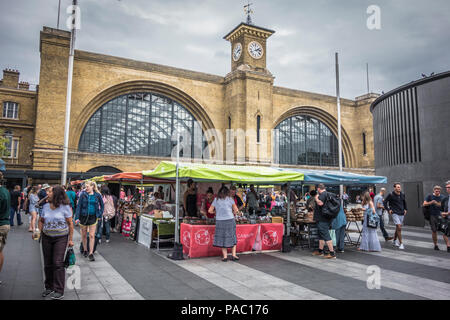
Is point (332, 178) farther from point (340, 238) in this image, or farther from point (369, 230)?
point (369, 230)

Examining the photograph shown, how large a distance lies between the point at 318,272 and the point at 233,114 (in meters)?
28.3

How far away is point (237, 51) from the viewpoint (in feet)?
119

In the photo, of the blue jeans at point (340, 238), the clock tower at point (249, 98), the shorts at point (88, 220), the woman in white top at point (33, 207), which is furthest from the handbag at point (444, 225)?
the clock tower at point (249, 98)

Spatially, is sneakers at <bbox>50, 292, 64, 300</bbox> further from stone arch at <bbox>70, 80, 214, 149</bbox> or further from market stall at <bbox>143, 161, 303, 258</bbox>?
stone arch at <bbox>70, 80, 214, 149</bbox>

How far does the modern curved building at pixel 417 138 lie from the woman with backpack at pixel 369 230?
6.88m

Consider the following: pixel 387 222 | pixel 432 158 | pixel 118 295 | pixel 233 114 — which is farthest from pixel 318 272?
pixel 233 114

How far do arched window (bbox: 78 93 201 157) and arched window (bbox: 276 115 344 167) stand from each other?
38.9 feet

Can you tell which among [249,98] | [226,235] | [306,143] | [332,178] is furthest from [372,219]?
[306,143]

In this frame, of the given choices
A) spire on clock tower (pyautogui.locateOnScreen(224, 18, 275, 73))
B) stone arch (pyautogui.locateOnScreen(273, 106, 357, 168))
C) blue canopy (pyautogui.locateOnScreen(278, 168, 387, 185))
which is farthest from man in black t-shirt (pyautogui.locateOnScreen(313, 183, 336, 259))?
stone arch (pyautogui.locateOnScreen(273, 106, 357, 168))

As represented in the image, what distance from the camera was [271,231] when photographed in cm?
939

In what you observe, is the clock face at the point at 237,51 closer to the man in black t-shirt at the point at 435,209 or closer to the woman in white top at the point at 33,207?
the woman in white top at the point at 33,207

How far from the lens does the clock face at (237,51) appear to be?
35625 mm

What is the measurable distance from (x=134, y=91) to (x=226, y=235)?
26.9m

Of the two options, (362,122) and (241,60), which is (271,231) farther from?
(362,122)
